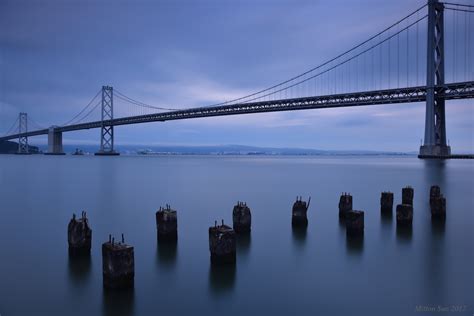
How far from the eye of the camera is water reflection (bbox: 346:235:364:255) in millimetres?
6316

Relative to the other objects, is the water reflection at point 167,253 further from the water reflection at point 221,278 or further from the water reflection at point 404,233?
the water reflection at point 404,233

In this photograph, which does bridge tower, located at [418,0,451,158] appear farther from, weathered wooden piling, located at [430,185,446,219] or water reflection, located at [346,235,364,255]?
water reflection, located at [346,235,364,255]

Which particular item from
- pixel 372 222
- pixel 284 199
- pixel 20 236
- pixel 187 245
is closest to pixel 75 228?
pixel 187 245

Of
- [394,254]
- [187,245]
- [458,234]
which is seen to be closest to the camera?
[394,254]

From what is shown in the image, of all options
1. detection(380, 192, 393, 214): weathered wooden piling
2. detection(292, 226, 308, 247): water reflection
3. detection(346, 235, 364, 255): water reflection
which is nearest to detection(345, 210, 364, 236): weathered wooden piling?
detection(346, 235, 364, 255): water reflection

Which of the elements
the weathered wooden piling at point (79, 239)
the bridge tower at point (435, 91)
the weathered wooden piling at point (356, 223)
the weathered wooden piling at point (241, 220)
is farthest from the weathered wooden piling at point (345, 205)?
the bridge tower at point (435, 91)

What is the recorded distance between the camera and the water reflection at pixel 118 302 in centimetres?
399

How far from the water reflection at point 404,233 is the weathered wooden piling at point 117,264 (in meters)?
5.25

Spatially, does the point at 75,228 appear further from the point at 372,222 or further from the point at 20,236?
the point at 372,222

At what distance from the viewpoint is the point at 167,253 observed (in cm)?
609

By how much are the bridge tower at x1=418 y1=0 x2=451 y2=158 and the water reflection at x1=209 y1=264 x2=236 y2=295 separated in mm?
36392

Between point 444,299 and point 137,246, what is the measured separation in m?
4.90

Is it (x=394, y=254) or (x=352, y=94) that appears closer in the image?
(x=394, y=254)

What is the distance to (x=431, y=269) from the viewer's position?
214 inches
